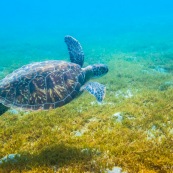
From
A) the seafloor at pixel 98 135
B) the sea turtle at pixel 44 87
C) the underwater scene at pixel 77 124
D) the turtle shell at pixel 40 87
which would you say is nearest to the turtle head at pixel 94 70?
the underwater scene at pixel 77 124

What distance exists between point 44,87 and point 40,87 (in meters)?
0.13

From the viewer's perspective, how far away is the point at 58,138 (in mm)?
8883

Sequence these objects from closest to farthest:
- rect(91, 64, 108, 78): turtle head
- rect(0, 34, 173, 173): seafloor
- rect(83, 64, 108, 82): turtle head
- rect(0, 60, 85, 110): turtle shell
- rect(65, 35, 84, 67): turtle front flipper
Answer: rect(0, 34, 173, 173): seafloor < rect(0, 60, 85, 110): turtle shell < rect(83, 64, 108, 82): turtle head < rect(91, 64, 108, 78): turtle head < rect(65, 35, 84, 67): turtle front flipper

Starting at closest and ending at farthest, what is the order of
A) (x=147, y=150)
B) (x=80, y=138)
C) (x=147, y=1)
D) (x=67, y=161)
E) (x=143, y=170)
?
(x=143, y=170), (x=67, y=161), (x=147, y=150), (x=80, y=138), (x=147, y=1)

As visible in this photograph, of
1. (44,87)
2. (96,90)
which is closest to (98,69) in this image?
(96,90)

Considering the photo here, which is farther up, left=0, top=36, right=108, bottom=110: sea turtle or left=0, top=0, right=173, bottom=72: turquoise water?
left=0, top=36, right=108, bottom=110: sea turtle

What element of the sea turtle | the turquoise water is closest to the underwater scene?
the sea turtle

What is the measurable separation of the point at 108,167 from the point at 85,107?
19.9 feet

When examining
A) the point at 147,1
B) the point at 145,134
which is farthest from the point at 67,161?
the point at 147,1

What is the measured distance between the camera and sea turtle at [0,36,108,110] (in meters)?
7.00

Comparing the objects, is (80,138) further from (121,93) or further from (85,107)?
(121,93)

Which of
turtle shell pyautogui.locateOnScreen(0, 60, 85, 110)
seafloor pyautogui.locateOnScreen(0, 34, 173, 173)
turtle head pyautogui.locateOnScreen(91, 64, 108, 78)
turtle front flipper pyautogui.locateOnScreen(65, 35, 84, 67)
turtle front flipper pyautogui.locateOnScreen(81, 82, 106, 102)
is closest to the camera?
seafloor pyautogui.locateOnScreen(0, 34, 173, 173)

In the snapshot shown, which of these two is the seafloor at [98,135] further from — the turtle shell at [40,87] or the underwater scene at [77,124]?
the turtle shell at [40,87]

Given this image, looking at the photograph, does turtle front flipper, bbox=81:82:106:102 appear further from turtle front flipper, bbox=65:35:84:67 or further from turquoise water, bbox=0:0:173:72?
turquoise water, bbox=0:0:173:72
